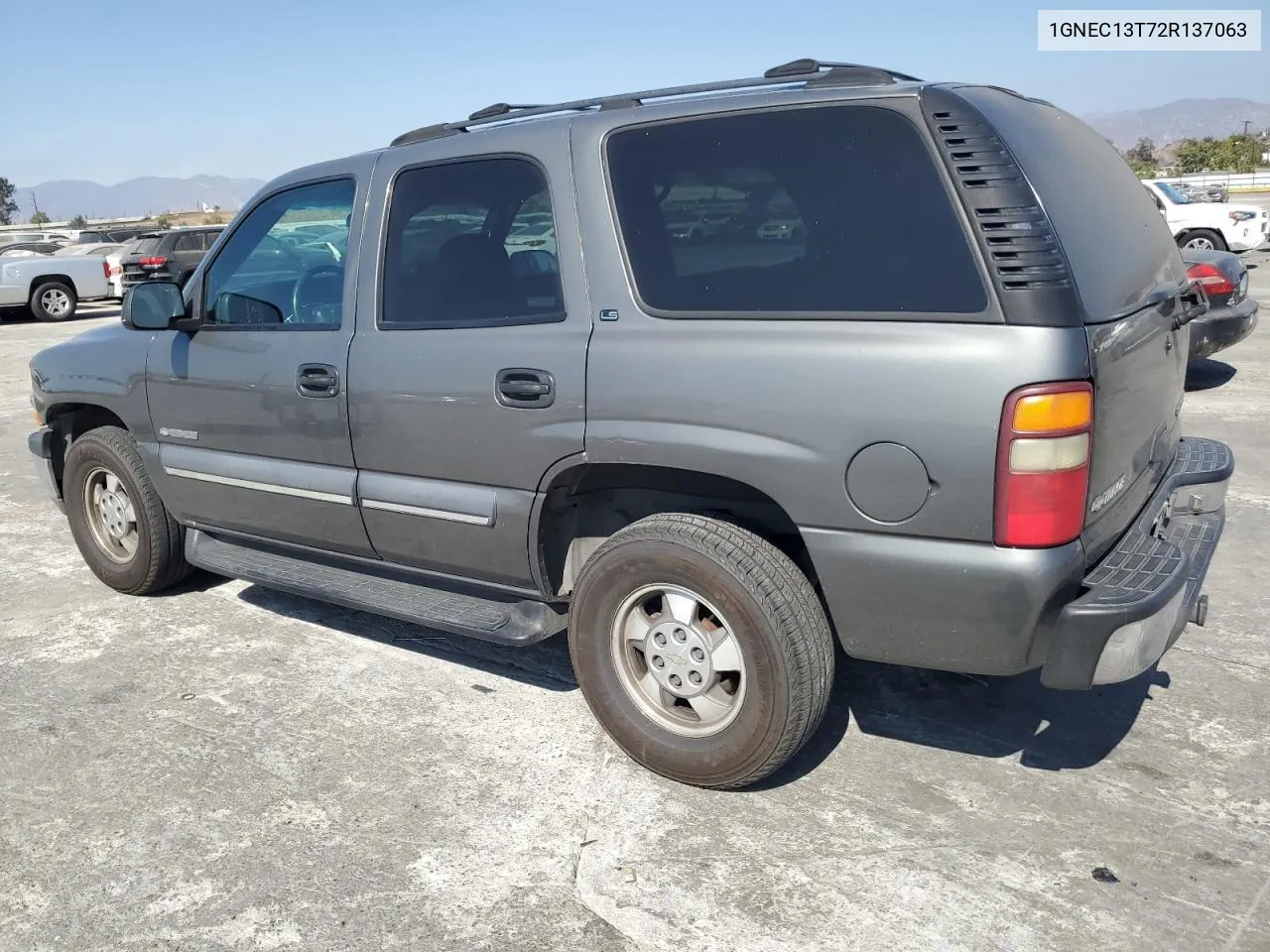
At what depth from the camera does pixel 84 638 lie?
4.68 m

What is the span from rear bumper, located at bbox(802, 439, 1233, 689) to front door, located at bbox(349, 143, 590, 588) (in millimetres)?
928

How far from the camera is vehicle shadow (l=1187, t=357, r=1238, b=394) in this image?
9.15m

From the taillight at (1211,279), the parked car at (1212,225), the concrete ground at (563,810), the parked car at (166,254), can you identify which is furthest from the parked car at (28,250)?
the parked car at (1212,225)

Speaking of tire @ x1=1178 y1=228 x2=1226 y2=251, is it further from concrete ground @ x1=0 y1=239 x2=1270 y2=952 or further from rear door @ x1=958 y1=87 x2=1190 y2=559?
rear door @ x1=958 y1=87 x2=1190 y2=559

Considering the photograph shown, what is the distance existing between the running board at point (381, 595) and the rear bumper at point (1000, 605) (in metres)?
1.11

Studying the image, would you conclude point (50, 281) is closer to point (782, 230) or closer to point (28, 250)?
point (28, 250)

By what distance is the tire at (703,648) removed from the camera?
3.08 metres

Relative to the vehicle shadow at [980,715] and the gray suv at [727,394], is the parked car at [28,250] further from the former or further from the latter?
the vehicle shadow at [980,715]

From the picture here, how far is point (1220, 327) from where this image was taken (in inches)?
324

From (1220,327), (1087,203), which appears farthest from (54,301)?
(1087,203)

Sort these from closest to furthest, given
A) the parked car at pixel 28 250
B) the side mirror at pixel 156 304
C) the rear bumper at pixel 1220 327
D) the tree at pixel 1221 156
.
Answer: the side mirror at pixel 156 304 < the rear bumper at pixel 1220 327 < the parked car at pixel 28 250 < the tree at pixel 1221 156

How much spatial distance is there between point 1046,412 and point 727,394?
0.81 metres

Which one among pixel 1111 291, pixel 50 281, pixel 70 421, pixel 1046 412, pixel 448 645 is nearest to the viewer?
pixel 1046 412

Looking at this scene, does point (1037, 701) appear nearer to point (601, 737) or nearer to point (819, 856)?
point (819, 856)
